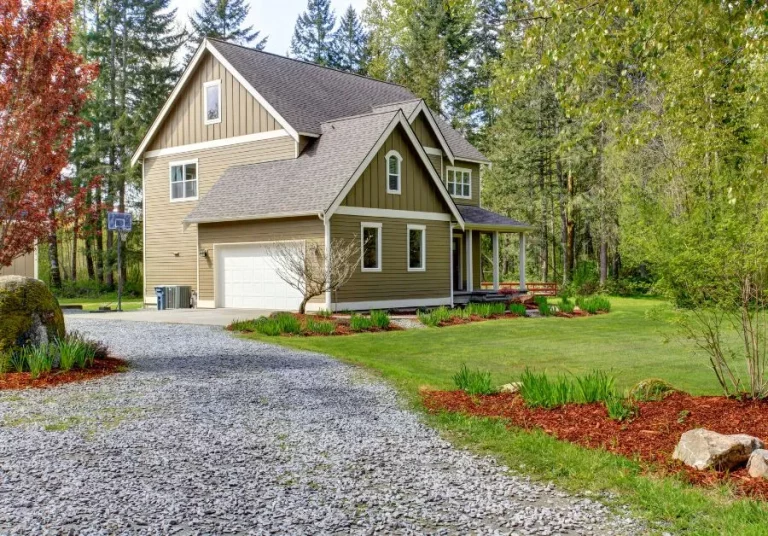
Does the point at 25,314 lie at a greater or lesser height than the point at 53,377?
greater

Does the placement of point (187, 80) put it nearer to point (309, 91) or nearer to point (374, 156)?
point (309, 91)

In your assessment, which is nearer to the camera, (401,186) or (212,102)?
(401,186)

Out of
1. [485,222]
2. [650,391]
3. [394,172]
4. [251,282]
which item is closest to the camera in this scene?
[650,391]

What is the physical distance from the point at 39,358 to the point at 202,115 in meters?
18.5

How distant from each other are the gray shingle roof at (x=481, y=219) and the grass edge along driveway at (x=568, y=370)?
5.51 m

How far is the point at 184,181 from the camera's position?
27047mm

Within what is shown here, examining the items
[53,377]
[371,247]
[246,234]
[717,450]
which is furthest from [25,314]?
[371,247]

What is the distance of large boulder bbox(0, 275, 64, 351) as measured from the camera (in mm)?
9742

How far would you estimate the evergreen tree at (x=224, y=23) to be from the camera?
159 feet

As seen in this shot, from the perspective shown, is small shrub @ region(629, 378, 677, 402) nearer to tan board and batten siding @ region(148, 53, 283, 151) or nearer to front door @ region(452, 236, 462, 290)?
tan board and batten siding @ region(148, 53, 283, 151)

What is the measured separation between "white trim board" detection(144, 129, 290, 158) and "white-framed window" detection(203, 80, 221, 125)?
77 centimetres

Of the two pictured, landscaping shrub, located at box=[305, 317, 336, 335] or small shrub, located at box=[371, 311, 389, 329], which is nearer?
landscaping shrub, located at box=[305, 317, 336, 335]

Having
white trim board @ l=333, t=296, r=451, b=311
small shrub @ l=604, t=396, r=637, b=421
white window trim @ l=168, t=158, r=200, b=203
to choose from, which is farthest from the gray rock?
white window trim @ l=168, t=158, r=200, b=203

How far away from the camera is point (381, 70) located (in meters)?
52.6
